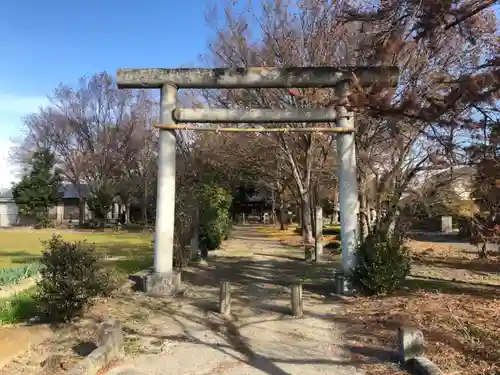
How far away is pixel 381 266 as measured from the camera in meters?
9.86

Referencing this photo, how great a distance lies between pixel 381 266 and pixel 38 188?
4065cm

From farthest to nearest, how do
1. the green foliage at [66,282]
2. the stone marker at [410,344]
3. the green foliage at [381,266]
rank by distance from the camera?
1. the green foliage at [381,266]
2. the green foliage at [66,282]
3. the stone marker at [410,344]

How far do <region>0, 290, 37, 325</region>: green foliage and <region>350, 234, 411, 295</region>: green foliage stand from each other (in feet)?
21.1

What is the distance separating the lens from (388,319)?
7.85 meters

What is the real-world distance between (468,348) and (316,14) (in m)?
13.5

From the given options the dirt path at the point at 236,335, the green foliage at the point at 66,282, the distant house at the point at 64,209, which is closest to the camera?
the dirt path at the point at 236,335

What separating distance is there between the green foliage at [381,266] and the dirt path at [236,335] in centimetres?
97

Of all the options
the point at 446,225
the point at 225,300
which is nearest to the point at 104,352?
the point at 225,300

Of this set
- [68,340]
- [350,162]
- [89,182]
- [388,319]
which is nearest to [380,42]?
[350,162]

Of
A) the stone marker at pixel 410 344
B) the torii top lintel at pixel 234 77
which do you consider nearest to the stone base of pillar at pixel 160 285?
the torii top lintel at pixel 234 77

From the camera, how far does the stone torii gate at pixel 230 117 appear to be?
10.7 metres

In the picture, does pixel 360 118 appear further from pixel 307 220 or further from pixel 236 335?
pixel 307 220

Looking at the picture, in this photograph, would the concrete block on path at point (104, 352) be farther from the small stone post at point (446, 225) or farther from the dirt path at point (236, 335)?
the small stone post at point (446, 225)

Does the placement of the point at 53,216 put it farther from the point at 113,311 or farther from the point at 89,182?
the point at 113,311
